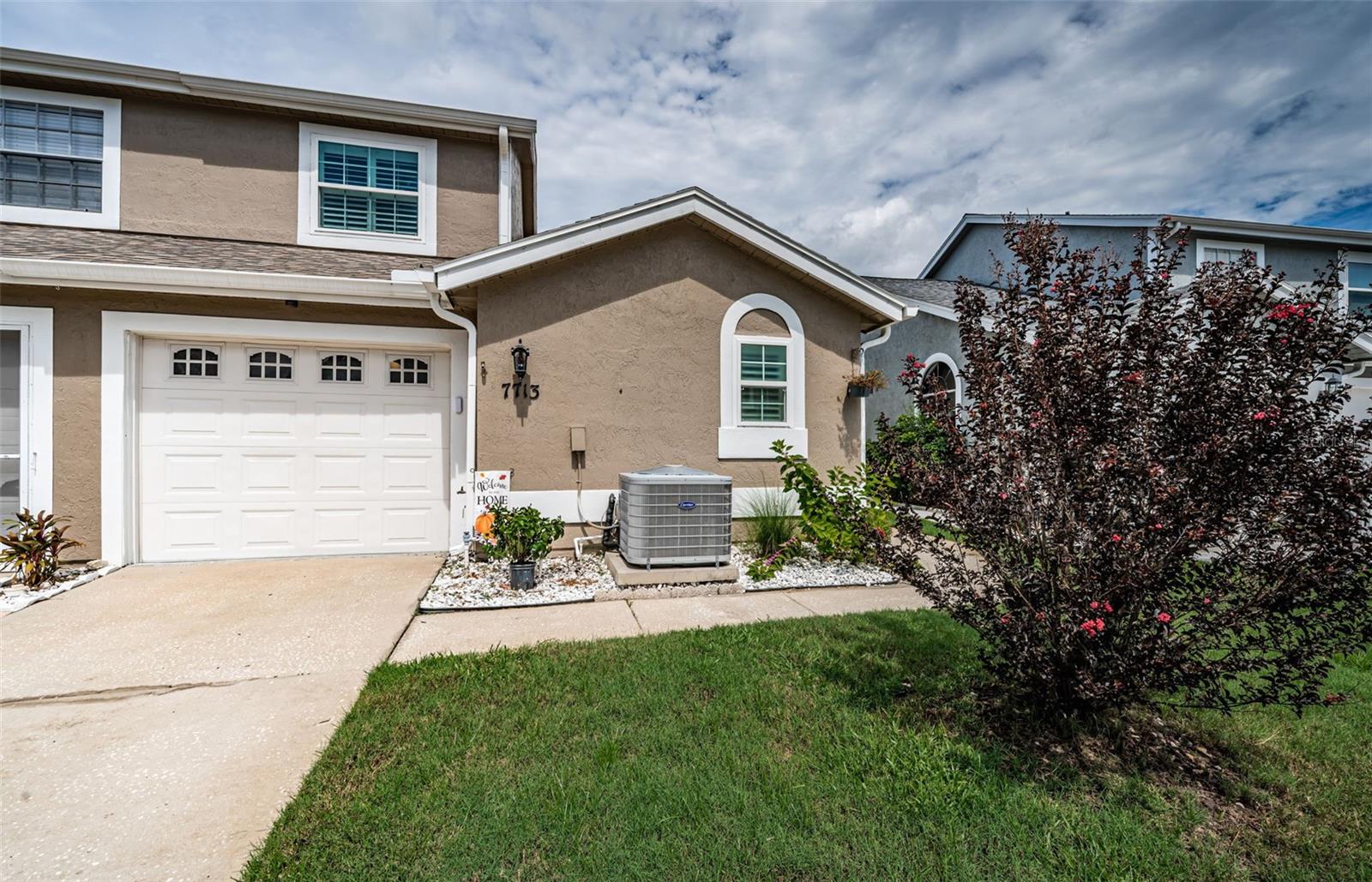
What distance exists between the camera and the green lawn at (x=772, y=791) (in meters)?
1.94

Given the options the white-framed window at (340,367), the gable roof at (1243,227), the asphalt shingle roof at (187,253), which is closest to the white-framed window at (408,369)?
the white-framed window at (340,367)

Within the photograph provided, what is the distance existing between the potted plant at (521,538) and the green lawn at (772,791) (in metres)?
1.93

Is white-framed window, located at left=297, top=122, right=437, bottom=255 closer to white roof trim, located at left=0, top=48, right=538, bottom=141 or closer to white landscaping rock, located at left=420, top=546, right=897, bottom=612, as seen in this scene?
white roof trim, located at left=0, top=48, right=538, bottom=141

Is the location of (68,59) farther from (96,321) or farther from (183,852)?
(183,852)

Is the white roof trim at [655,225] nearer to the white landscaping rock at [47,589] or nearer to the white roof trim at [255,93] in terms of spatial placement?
the white roof trim at [255,93]

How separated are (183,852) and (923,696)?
3289 mm

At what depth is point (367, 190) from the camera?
7.27m

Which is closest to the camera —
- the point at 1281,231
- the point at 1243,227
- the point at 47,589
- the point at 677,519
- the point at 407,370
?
the point at 47,589

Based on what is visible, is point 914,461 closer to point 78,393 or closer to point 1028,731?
point 1028,731

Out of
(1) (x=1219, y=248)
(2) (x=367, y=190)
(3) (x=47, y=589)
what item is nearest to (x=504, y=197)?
(2) (x=367, y=190)

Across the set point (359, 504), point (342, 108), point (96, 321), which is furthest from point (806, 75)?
point (96, 321)

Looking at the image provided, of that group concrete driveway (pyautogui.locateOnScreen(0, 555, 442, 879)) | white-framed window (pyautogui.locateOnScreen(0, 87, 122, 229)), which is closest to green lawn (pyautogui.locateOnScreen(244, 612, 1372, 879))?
concrete driveway (pyautogui.locateOnScreen(0, 555, 442, 879))

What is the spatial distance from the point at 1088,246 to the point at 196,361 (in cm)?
1770

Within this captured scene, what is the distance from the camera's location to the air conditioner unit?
5391mm
